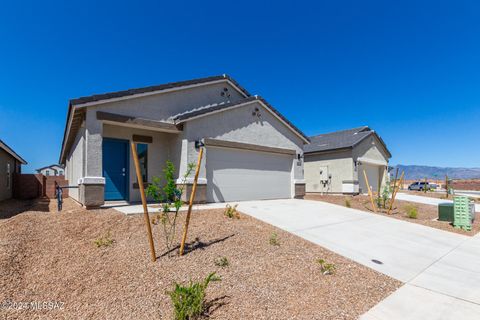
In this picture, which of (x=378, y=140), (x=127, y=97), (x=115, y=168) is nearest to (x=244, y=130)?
(x=127, y=97)

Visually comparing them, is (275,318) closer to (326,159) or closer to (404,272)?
(404,272)

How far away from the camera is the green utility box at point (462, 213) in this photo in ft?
27.7

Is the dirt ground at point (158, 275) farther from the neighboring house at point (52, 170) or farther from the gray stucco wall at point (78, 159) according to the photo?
the neighboring house at point (52, 170)

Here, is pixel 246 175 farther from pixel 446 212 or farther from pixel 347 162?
pixel 347 162

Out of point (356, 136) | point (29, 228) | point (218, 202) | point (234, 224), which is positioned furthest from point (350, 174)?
point (29, 228)

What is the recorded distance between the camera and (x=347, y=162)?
1817cm

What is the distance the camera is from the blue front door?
9.41m

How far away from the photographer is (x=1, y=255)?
443cm

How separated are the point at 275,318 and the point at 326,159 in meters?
17.7

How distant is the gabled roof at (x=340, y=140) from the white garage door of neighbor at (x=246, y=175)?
7.40 metres

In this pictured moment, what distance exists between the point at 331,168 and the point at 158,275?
17.2 metres

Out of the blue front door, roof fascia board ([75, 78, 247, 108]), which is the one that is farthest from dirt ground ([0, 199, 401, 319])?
roof fascia board ([75, 78, 247, 108])

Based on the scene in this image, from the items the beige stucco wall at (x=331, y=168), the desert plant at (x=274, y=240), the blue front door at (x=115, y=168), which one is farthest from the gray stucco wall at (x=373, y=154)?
the blue front door at (x=115, y=168)

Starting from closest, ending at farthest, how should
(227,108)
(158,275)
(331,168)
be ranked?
(158,275) → (227,108) → (331,168)
